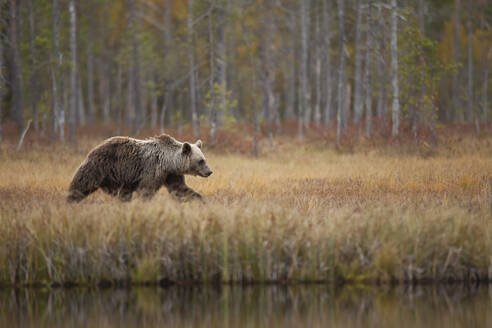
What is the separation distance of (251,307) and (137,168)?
4158mm

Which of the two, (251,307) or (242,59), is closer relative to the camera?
(251,307)

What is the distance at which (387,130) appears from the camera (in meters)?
22.9

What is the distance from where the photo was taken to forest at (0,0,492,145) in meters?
22.3

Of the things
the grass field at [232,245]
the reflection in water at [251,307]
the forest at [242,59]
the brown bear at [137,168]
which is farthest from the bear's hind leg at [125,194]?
the forest at [242,59]

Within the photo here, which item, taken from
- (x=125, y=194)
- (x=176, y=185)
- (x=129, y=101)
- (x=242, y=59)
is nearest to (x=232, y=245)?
(x=176, y=185)

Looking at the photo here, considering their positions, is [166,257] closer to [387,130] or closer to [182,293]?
[182,293]

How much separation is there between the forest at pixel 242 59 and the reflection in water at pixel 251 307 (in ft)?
44.9

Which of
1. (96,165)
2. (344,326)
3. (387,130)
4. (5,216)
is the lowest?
(344,326)

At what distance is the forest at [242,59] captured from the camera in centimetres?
2228

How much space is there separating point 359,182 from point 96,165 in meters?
6.01

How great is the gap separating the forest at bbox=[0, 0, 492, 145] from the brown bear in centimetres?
1028

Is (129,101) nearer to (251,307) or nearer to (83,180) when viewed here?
→ (83,180)

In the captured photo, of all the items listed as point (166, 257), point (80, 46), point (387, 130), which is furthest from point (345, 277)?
point (80, 46)

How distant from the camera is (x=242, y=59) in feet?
134
